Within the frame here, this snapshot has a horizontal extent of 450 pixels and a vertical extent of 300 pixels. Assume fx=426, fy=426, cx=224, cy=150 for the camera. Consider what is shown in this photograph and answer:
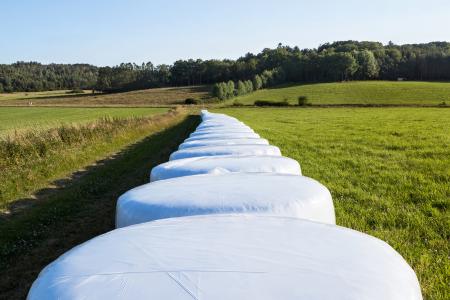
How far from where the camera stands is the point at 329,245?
2.78 meters

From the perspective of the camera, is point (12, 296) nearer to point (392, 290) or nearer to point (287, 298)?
point (287, 298)

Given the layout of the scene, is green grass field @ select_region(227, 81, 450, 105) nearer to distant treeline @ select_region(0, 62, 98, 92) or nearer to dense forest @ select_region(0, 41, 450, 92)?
dense forest @ select_region(0, 41, 450, 92)

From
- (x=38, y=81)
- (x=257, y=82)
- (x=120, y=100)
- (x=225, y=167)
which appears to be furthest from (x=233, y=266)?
(x=38, y=81)

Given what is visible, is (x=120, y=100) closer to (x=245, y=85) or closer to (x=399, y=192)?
(x=245, y=85)

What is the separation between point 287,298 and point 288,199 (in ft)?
6.29

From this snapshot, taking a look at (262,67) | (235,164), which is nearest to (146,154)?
(235,164)

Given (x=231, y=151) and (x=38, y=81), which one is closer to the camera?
(x=231, y=151)

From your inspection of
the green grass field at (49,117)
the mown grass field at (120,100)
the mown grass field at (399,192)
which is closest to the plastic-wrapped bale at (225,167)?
the mown grass field at (399,192)

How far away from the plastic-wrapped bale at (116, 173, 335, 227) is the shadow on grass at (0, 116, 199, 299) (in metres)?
1.99

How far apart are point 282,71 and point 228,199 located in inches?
4311

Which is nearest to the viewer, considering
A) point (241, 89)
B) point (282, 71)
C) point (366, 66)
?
point (241, 89)

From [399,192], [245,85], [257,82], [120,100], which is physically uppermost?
[257,82]

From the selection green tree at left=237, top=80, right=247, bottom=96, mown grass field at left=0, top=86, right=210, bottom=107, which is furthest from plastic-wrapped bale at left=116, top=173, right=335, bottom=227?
green tree at left=237, top=80, right=247, bottom=96

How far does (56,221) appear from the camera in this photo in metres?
7.67
